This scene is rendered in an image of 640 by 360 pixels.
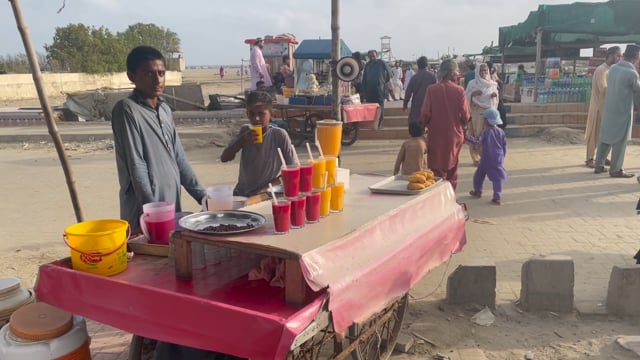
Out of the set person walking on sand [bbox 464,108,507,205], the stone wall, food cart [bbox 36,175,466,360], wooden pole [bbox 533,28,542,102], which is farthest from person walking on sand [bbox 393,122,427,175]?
the stone wall

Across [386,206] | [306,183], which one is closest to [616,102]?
[386,206]

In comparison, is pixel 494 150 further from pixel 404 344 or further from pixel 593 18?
pixel 593 18

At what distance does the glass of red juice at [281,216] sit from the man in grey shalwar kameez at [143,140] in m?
0.95

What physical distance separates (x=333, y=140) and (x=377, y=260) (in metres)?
0.74

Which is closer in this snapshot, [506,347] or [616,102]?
[506,347]

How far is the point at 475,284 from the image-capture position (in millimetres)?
3494

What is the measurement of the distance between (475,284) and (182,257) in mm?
2319

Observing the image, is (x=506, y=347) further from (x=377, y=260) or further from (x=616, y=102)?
(x=616, y=102)

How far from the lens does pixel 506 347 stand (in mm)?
3080

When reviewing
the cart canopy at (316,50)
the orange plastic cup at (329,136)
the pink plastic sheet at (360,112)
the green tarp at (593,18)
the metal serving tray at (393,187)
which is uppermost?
the green tarp at (593,18)

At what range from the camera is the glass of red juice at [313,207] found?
2.08 metres

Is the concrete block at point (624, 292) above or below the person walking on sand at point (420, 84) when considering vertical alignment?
below

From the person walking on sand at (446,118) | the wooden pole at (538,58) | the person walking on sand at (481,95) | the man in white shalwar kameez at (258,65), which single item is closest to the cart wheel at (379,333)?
the person walking on sand at (446,118)

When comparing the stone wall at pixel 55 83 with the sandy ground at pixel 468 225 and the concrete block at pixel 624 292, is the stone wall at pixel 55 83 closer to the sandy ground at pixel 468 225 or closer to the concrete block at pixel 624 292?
the sandy ground at pixel 468 225
